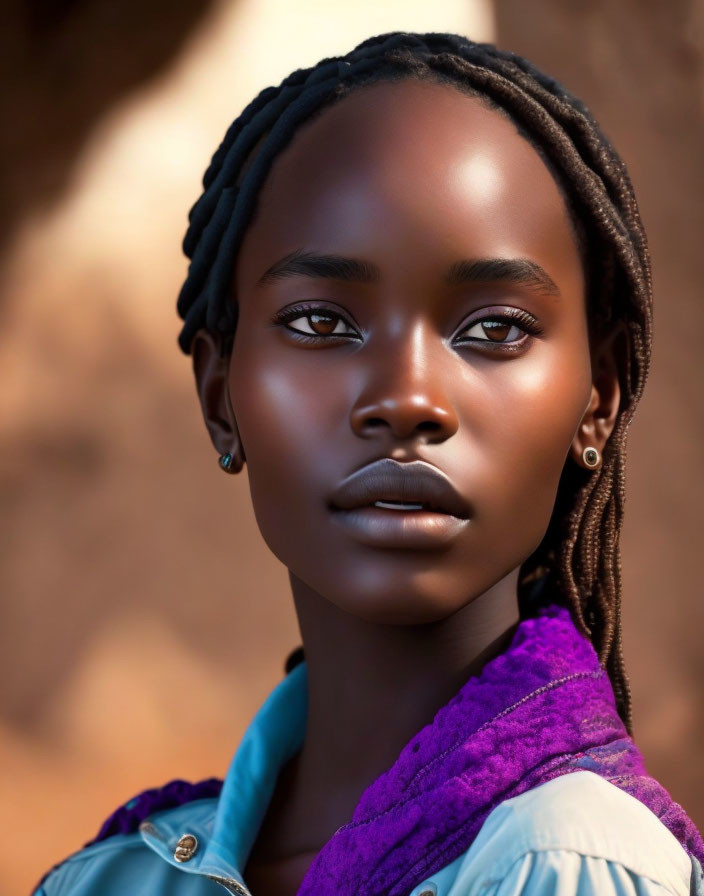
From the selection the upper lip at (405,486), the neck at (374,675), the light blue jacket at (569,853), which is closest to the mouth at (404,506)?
the upper lip at (405,486)

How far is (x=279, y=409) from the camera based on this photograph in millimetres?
1256

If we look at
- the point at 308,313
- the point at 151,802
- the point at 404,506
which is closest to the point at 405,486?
the point at 404,506

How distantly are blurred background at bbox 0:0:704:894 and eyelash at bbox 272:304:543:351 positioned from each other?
1.17 meters

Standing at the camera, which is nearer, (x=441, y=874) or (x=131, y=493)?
(x=441, y=874)

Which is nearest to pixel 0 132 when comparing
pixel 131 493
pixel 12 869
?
pixel 131 493

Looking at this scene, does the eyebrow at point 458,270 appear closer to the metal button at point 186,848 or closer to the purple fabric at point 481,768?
the purple fabric at point 481,768

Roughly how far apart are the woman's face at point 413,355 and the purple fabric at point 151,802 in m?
0.51

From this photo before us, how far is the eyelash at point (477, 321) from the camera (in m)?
1.23

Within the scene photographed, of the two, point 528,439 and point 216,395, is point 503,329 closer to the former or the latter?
point 528,439

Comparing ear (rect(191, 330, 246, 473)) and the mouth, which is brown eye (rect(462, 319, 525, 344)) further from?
ear (rect(191, 330, 246, 473))

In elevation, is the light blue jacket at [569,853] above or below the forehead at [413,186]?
below

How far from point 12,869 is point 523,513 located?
5.10 ft

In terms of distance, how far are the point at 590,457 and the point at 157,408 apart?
4.28 ft

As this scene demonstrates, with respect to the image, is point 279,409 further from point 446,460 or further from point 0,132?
point 0,132
